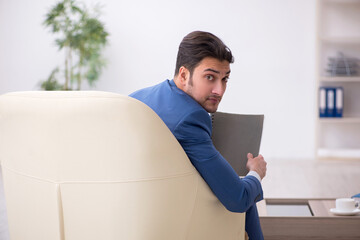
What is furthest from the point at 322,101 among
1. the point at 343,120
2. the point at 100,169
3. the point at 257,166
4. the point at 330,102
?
the point at 100,169

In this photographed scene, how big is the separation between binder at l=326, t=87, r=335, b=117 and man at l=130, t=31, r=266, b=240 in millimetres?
4012

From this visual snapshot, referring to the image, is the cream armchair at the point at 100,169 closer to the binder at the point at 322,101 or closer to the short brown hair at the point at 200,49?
the short brown hair at the point at 200,49

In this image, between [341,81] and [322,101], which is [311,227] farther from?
[341,81]

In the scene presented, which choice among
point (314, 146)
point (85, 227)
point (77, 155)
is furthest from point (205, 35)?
point (314, 146)

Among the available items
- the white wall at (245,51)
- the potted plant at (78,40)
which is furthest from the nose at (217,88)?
the white wall at (245,51)

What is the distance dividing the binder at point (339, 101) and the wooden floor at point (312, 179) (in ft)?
1.82

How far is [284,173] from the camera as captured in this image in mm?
4867

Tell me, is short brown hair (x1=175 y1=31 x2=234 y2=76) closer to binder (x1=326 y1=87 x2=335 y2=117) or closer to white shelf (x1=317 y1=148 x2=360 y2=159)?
binder (x1=326 y1=87 x2=335 y2=117)

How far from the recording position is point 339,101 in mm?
5406

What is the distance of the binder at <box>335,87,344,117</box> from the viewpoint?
17.7 ft

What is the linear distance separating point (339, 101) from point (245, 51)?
123 cm

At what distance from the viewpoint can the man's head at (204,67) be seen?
1.54 meters

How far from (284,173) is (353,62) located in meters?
1.63

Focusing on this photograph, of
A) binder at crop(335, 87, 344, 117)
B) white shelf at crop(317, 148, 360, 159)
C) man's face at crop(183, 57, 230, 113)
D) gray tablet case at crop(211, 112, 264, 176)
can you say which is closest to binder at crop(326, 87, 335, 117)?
binder at crop(335, 87, 344, 117)
